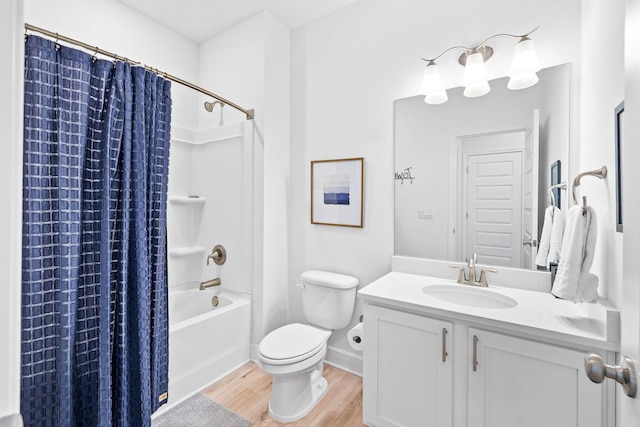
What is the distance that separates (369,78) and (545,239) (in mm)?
1520

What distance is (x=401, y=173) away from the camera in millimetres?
2027

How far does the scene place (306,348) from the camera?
1.79m

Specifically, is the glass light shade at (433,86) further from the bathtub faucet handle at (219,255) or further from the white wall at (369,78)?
the bathtub faucet handle at (219,255)

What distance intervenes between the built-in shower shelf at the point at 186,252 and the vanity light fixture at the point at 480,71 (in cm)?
224

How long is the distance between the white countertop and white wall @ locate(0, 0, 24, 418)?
1.30 m

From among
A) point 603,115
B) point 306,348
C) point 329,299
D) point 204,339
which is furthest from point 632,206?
point 204,339

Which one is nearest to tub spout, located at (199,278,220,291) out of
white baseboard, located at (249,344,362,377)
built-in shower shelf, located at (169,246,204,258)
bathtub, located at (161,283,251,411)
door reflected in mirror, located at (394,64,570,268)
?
bathtub, located at (161,283,251,411)

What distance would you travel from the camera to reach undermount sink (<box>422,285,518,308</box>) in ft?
5.11

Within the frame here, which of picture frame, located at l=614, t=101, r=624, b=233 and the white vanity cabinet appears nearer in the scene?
picture frame, located at l=614, t=101, r=624, b=233

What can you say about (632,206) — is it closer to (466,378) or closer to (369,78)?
(466,378)

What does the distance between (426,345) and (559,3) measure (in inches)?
74.6

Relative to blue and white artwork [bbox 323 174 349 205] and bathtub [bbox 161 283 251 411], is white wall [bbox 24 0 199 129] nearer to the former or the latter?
blue and white artwork [bbox 323 174 349 205]

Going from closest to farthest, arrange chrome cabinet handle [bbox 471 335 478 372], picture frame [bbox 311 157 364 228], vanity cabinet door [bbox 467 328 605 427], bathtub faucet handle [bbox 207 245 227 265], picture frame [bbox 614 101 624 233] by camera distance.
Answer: picture frame [bbox 614 101 624 233], vanity cabinet door [bbox 467 328 605 427], chrome cabinet handle [bbox 471 335 478 372], picture frame [bbox 311 157 364 228], bathtub faucet handle [bbox 207 245 227 265]

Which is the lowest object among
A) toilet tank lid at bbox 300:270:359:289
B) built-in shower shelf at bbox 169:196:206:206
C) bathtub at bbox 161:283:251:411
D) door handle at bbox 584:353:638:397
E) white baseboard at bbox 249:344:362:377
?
white baseboard at bbox 249:344:362:377
